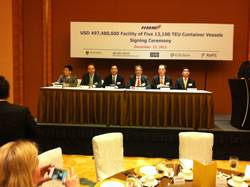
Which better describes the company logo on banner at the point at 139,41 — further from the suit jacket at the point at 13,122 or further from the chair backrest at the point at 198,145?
the suit jacket at the point at 13,122

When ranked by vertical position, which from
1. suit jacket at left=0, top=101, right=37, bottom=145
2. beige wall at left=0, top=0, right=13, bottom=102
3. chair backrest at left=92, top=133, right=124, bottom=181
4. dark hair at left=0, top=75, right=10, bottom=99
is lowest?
chair backrest at left=92, top=133, right=124, bottom=181

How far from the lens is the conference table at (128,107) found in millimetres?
5742

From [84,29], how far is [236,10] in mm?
3822

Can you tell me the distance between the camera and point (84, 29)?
789 cm

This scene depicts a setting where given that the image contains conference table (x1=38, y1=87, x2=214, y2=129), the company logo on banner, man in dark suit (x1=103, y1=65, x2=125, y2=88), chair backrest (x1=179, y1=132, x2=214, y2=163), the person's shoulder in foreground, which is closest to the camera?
the person's shoulder in foreground

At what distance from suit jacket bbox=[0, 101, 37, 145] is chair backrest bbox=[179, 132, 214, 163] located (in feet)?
5.35

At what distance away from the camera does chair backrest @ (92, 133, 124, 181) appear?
10.8 feet

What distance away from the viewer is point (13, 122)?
2857 millimetres

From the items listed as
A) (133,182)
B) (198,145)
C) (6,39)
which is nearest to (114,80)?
(6,39)

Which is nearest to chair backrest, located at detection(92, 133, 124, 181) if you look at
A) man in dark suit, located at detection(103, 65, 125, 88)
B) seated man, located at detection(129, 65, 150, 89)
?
seated man, located at detection(129, 65, 150, 89)

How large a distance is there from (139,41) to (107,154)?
194 inches

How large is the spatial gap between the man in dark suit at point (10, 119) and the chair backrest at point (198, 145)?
5.37 ft

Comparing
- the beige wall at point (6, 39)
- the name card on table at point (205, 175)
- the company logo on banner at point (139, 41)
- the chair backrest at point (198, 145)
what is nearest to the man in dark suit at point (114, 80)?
the company logo on banner at point (139, 41)

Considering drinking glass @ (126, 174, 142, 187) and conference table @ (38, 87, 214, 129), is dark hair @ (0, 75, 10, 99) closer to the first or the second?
drinking glass @ (126, 174, 142, 187)
